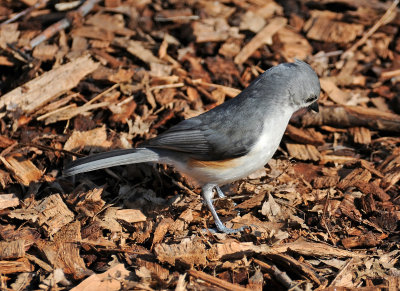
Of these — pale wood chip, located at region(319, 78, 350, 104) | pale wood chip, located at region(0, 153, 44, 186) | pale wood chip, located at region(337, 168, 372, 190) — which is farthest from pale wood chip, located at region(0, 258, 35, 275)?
pale wood chip, located at region(319, 78, 350, 104)

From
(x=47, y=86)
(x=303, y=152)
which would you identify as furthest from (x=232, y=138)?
(x=47, y=86)

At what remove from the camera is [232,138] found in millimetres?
5238

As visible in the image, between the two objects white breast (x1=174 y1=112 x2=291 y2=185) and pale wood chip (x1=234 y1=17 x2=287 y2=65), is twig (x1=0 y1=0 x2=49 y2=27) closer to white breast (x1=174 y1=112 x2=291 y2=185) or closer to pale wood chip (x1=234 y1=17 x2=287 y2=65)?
pale wood chip (x1=234 y1=17 x2=287 y2=65)

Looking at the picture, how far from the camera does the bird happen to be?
5.22m

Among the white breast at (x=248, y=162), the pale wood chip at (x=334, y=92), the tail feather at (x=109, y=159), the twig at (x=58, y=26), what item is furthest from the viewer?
the twig at (x=58, y=26)

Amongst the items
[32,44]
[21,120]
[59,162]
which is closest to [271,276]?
[59,162]

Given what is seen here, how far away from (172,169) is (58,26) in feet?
9.47

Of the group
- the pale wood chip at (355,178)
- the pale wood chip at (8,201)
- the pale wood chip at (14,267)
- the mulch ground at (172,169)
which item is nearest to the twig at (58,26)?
the mulch ground at (172,169)

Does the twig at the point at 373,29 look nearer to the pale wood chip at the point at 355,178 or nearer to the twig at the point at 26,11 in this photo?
the pale wood chip at the point at 355,178

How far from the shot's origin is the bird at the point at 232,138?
522cm

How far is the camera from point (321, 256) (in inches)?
193

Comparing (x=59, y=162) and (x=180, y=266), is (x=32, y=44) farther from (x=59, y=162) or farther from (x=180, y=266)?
(x=180, y=266)

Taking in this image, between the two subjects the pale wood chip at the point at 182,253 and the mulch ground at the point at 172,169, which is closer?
the pale wood chip at the point at 182,253

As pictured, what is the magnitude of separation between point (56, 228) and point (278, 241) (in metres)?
2.19
